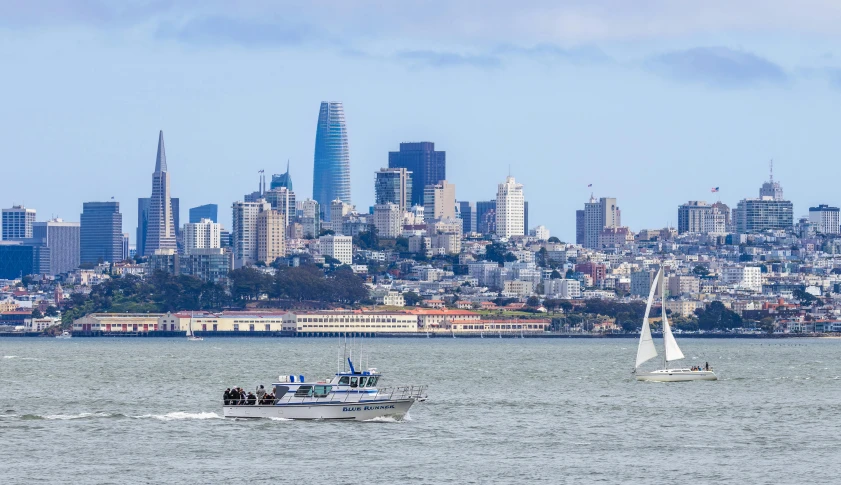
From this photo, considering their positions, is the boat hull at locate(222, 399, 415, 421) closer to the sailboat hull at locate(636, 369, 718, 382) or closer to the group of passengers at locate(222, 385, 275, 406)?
the group of passengers at locate(222, 385, 275, 406)

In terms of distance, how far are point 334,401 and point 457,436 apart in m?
5.13

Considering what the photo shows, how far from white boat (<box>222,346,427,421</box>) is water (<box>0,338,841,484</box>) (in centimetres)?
50

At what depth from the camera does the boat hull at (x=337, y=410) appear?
6531 centimetres

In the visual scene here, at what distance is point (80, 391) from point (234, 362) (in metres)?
46.5

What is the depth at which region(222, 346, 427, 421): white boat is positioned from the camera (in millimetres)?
65375

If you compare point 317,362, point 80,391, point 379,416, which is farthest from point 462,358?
point 379,416

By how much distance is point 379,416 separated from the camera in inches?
2589

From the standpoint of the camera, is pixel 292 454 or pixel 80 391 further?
pixel 80 391

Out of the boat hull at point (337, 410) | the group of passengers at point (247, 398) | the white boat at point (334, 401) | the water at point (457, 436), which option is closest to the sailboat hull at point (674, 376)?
the water at point (457, 436)

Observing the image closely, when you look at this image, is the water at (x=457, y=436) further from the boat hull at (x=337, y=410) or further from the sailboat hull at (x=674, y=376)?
the sailboat hull at (x=674, y=376)

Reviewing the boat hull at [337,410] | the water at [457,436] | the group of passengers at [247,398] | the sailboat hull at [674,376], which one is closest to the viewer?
the water at [457,436]

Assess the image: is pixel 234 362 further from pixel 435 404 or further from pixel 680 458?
pixel 680 458

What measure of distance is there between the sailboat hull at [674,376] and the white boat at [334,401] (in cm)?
3112

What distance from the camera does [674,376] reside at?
310 feet
